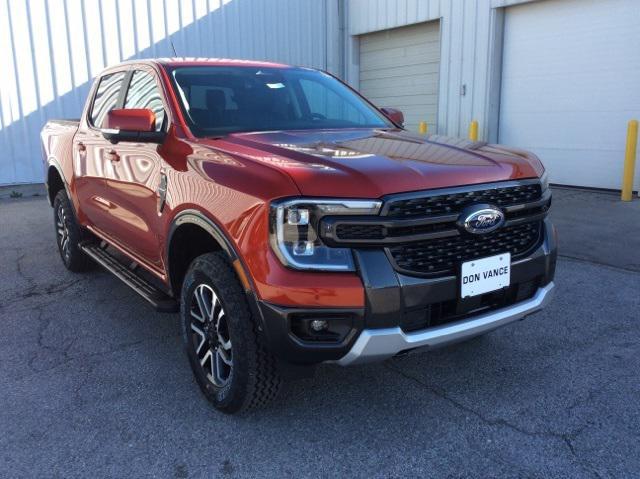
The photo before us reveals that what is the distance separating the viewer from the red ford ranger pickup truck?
2250 mm

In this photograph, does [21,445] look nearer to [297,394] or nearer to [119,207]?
[297,394]

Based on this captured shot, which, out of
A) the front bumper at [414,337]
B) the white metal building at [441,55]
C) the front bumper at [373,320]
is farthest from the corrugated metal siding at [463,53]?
the front bumper at [373,320]

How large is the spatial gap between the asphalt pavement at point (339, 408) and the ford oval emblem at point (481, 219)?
94 cm

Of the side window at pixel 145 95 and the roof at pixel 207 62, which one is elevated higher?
the roof at pixel 207 62

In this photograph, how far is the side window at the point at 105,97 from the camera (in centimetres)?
431

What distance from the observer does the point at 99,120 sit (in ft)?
14.5

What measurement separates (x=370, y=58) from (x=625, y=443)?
11833 mm

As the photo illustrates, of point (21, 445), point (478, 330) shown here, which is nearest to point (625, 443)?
point (478, 330)

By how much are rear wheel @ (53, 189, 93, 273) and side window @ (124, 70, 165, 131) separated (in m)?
1.42

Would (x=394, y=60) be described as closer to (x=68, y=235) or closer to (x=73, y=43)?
(x=73, y=43)

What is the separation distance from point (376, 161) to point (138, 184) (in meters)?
1.62

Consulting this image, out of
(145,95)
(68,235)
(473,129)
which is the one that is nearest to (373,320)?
(145,95)

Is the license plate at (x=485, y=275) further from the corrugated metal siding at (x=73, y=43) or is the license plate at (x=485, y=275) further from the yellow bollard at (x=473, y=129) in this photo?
the corrugated metal siding at (x=73, y=43)

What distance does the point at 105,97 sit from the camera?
453 cm
